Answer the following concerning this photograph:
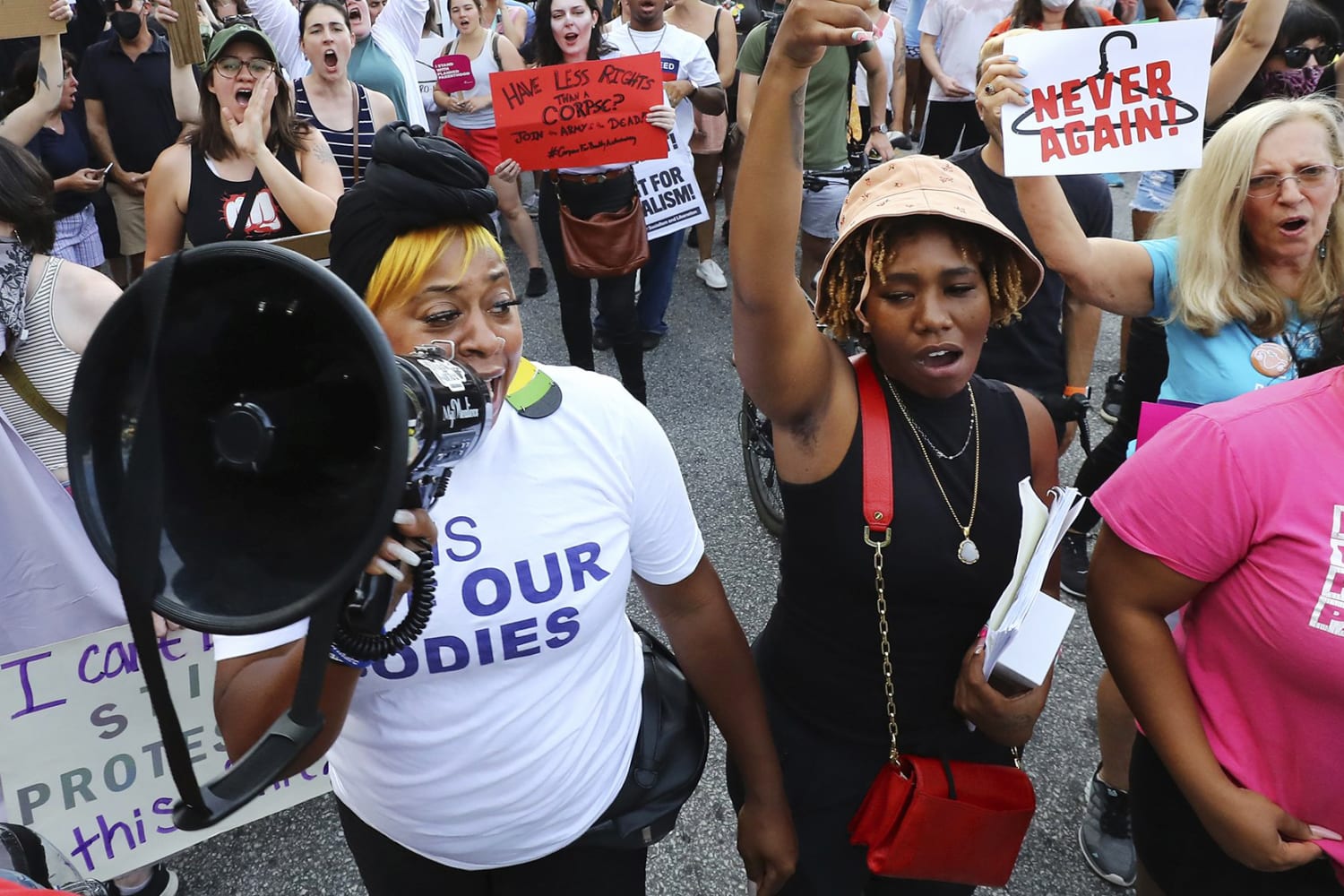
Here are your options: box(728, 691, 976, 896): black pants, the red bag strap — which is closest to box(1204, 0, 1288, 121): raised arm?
the red bag strap

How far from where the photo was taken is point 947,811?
160 centimetres

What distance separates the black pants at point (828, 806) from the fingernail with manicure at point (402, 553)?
1.08 metres

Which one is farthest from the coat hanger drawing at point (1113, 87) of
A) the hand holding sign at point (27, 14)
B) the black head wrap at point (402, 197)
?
the hand holding sign at point (27, 14)

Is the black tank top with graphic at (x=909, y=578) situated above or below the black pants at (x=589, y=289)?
above

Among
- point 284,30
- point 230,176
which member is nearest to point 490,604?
point 230,176

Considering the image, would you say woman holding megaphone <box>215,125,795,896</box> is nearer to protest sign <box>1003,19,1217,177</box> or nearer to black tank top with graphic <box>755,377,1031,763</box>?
black tank top with graphic <box>755,377,1031,763</box>

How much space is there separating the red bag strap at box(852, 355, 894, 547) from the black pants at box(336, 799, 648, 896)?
2.25 feet

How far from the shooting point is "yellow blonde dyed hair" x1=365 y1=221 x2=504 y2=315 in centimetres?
135

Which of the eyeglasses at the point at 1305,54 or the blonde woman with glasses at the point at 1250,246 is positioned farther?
the eyeglasses at the point at 1305,54

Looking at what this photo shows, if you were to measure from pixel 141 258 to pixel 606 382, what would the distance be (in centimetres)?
545

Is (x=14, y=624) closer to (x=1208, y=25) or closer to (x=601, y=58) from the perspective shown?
(x=1208, y=25)

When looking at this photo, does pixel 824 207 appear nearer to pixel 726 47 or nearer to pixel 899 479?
pixel 726 47

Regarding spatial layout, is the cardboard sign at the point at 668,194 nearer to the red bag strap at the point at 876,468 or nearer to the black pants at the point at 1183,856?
the red bag strap at the point at 876,468

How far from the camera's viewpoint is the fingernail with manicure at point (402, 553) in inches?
33.8
